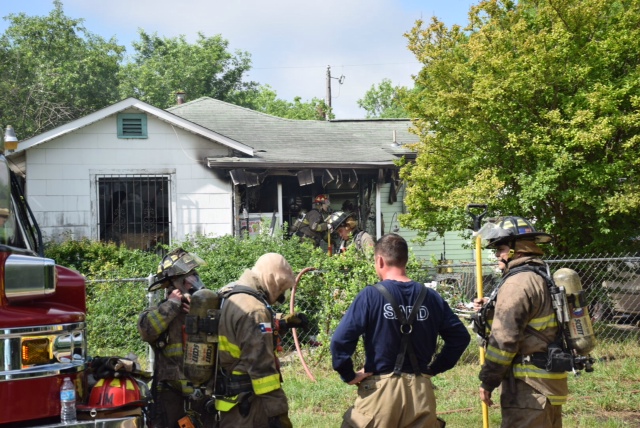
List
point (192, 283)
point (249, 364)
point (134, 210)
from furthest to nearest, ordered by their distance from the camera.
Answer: point (134, 210) → point (192, 283) → point (249, 364)

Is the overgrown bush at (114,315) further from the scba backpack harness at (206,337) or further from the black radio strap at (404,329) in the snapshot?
the black radio strap at (404,329)

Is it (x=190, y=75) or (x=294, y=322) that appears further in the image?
(x=190, y=75)

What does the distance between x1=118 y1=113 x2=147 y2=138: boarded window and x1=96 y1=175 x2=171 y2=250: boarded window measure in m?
0.83

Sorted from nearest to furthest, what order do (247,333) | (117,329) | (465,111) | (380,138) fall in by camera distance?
(247,333), (117,329), (465,111), (380,138)

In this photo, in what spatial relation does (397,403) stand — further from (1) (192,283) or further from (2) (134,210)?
(2) (134,210)

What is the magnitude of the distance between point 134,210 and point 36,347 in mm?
10921

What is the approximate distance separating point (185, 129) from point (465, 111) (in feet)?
19.7

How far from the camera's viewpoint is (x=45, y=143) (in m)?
14.1

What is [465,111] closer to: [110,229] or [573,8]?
[573,8]

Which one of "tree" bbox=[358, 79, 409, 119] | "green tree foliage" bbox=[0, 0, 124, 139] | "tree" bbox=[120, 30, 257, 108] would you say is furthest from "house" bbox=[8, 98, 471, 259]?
"tree" bbox=[358, 79, 409, 119]

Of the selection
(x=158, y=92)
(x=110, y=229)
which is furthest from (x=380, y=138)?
(x=158, y=92)

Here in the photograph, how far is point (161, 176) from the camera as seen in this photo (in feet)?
48.2

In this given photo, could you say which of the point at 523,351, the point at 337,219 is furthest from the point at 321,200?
the point at 523,351

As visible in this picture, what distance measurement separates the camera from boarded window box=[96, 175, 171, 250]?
47.4 ft
